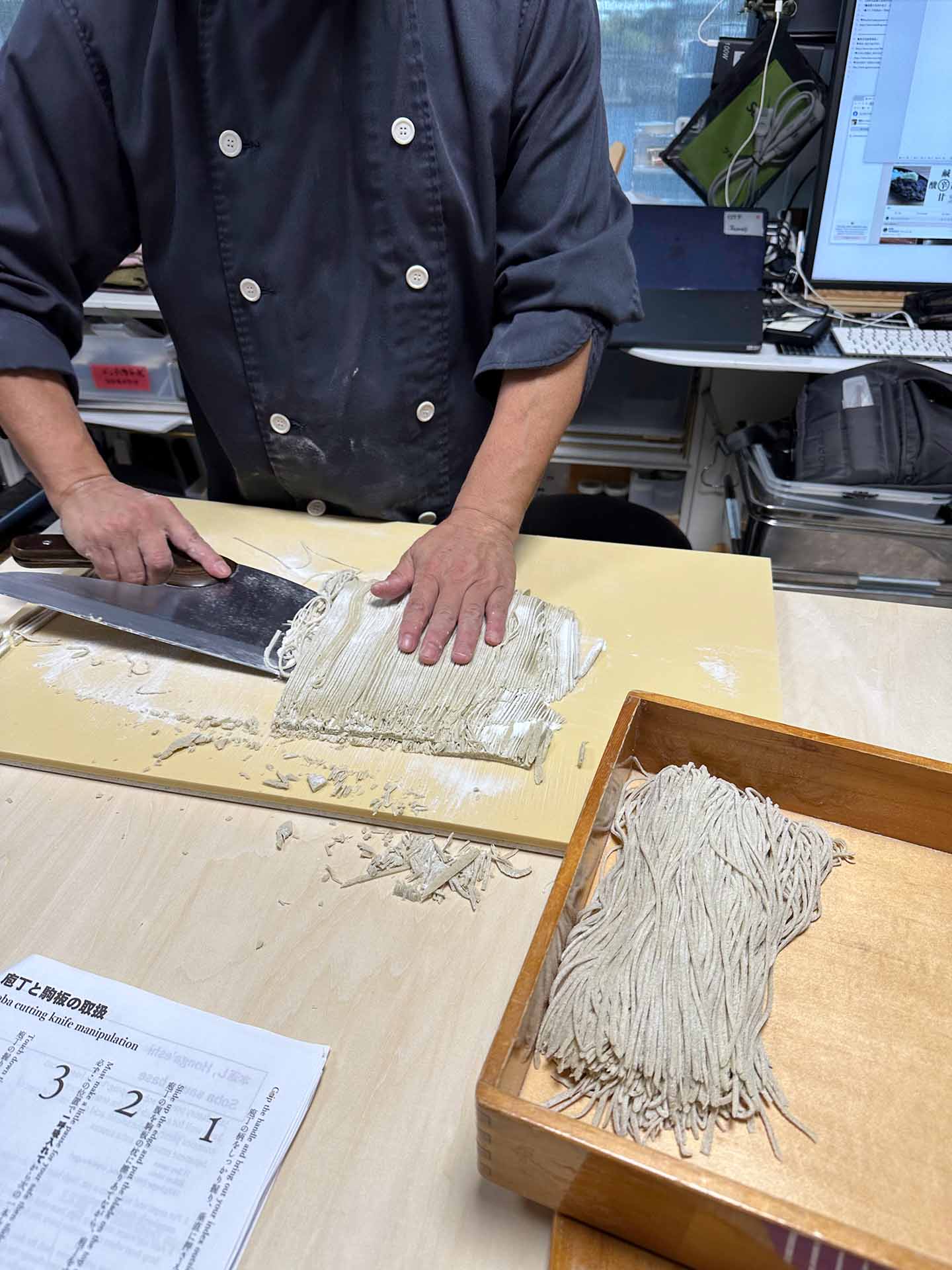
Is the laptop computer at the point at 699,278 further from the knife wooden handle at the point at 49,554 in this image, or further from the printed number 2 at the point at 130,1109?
the printed number 2 at the point at 130,1109

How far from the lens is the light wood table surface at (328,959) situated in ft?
1.58

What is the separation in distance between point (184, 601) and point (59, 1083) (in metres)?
0.50

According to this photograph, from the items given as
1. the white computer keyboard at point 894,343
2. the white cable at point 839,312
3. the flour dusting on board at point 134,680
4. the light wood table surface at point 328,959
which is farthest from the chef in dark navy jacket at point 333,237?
the white cable at point 839,312

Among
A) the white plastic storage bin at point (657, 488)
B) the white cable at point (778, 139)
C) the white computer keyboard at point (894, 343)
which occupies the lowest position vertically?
the white plastic storage bin at point (657, 488)

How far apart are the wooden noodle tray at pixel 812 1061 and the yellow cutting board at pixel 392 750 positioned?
0.14 metres

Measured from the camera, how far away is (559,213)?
0.97 meters

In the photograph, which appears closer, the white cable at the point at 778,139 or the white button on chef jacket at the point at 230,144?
the white button on chef jacket at the point at 230,144

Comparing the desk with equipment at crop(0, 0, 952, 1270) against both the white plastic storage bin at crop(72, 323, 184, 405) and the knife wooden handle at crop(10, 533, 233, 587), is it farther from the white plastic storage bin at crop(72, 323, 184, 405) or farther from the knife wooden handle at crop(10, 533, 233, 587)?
the white plastic storage bin at crop(72, 323, 184, 405)

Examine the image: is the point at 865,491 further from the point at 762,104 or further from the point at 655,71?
the point at 655,71

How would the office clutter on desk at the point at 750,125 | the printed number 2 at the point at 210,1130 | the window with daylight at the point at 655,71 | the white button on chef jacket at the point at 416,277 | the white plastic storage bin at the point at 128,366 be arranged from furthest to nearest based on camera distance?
the white plastic storage bin at the point at 128,366 < the window with daylight at the point at 655,71 < the office clutter on desk at the point at 750,125 < the white button on chef jacket at the point at 416,277 < the printed number 2 at the point at 210,1130

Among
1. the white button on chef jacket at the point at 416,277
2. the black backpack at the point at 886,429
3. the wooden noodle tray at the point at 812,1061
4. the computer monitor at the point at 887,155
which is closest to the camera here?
the wooden noodle tray at the point at 812,1061

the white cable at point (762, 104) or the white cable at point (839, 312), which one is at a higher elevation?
the white cable at point (762, 104)

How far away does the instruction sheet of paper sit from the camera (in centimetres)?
47

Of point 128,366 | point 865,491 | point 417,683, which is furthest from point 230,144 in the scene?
point 128,366
